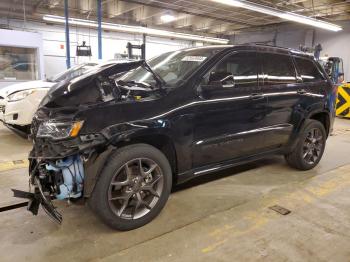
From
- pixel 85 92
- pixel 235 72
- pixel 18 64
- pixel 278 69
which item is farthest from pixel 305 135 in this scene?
pixel 18 64

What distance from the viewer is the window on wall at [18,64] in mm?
11048

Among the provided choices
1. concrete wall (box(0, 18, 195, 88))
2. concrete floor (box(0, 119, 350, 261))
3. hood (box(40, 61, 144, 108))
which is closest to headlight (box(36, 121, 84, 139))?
hood (box(40, 61, 144, 108))

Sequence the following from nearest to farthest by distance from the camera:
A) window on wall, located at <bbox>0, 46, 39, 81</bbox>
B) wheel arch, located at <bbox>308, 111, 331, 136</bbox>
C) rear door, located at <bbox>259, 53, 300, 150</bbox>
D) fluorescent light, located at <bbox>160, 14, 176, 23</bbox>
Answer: rear door, located at <bbox>259, 53, 300, 150</bbox> < wheel arch, located at <bbox>308, 111, 331, 136</bbox> < window on wall, located at <bbox>0, 46, 39, 81</bbox> < fluorescent light, located at <bbox>160, 14, 176, 23</bbox>

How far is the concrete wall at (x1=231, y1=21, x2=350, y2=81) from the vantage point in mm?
13893

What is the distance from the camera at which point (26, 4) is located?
37.6ft

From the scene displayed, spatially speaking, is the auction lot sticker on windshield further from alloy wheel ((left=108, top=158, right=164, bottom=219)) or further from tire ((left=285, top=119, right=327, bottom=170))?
tire ((left=285, top=119, right=327, bottom=170))

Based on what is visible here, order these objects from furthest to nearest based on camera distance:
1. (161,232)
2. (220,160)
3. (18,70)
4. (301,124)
Result: (18,70) < (301,124) < (220,160) < (161,232)

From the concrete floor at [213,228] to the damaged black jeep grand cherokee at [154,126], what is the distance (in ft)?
0.88

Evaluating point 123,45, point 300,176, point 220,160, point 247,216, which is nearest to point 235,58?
point 220,160

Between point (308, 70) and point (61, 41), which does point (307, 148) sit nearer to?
point (308, 70)

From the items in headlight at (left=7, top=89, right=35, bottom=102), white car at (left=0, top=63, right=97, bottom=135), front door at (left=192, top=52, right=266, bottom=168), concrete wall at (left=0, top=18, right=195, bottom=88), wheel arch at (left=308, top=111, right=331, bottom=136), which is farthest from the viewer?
concrete wall at (left=0, top=18, right=195, bottom=88)

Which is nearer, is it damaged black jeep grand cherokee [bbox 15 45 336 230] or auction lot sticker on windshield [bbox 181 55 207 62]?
damaged black jeep grand cherokee [bbox 15 45 336 230]

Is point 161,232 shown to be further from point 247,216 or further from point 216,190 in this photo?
point 216,190

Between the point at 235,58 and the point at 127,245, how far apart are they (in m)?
2.13
